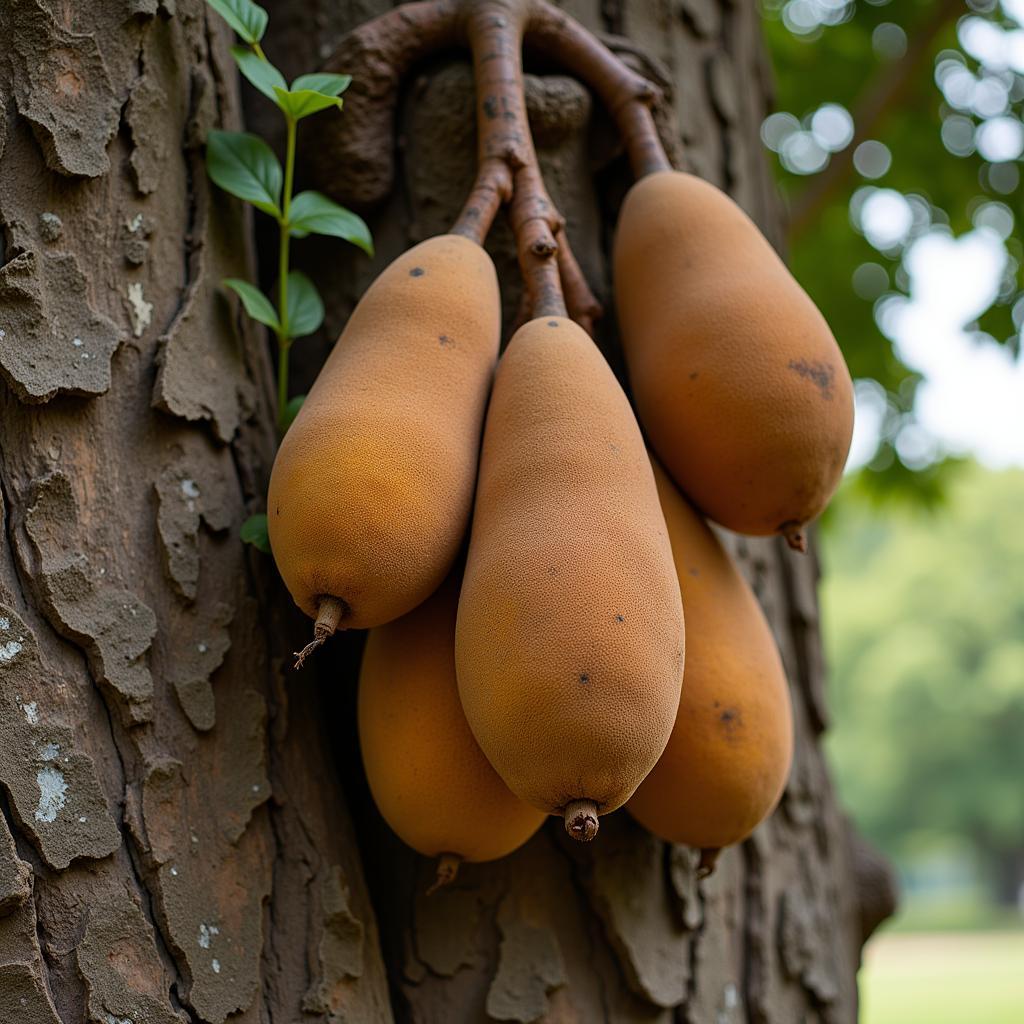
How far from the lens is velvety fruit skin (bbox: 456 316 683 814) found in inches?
29.2

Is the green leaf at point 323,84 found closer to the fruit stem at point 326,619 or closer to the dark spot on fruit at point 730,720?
the fruit stem at point 326,619

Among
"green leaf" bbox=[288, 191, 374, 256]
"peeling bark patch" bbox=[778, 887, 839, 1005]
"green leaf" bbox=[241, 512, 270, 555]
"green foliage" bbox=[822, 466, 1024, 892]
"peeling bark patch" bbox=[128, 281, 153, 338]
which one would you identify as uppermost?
"green leaf" bbox=[288, 191, 374, 256]

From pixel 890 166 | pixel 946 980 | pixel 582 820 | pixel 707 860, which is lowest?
pixel 946 980

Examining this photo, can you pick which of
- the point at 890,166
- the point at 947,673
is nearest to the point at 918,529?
Answer: the point at 947,673

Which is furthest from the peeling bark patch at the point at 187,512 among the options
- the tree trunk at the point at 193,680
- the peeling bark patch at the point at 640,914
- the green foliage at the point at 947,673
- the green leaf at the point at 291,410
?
the green foliage at the point at 947,673

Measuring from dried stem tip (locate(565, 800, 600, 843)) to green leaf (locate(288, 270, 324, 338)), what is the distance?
0.57m

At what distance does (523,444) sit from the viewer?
33.7 inches

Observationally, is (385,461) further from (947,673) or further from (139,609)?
(947,673)

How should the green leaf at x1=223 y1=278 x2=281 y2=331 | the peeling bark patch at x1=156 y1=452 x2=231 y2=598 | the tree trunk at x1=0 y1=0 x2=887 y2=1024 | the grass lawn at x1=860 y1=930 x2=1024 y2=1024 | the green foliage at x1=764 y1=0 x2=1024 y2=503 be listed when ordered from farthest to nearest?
the grass lawn at x1=860 y1=930 x2=1024 y2=1024
the green foliage at x1=764 y1=0 x2=1024 y2=503
the green leaf at x1=223 y1=278 x2=281 y2=331
the peeling bark patch at x1=156 y1=452 x2=231 y2=598
the tree trunk at x1=0 y1=0 x2=887 y2=1024

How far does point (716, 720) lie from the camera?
3.03 feet

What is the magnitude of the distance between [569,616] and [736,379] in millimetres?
296

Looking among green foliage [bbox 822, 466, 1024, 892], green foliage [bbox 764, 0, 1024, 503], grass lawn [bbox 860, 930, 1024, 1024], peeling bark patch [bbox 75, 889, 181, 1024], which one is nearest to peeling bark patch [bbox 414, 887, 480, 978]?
peeling bark patch [bbox 75, 889, 181, 1024]

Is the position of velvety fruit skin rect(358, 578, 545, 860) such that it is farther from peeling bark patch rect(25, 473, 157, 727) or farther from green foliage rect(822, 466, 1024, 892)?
green foliage rect(822, 466, 1024, 892)

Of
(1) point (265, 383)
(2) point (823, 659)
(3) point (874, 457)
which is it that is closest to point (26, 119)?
(1) point (265, 383)
